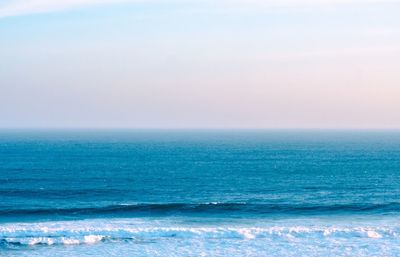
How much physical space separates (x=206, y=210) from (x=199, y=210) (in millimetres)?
638

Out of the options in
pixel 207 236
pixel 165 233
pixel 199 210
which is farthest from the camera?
pixel 199 210

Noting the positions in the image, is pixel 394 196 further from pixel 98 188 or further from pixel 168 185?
pixel 98 188

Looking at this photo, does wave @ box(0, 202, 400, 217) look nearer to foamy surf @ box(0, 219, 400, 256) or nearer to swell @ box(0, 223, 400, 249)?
foamy surf @ box(0, 219, 400, 256)

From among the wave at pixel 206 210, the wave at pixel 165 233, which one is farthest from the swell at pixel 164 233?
the wave at pixel 206 210

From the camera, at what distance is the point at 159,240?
40281 mm

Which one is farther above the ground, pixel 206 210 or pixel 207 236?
pixel 206 210

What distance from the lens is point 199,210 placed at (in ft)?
173

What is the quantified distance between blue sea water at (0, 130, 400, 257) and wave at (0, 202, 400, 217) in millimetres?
90

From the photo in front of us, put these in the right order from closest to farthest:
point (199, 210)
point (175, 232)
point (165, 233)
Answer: point (165, 233) < point (175, 232) < point (199, 210)

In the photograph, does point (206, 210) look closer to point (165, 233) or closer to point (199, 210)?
point (199, 210)

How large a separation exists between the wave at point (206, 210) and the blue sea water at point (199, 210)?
0.30 feet

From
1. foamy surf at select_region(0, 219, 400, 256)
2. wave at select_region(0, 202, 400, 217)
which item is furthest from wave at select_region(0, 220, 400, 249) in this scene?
wave at select_region(0, 202, 400, 217)

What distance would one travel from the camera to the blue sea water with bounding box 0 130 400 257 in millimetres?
38469

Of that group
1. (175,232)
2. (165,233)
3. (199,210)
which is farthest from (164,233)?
(199,210)
